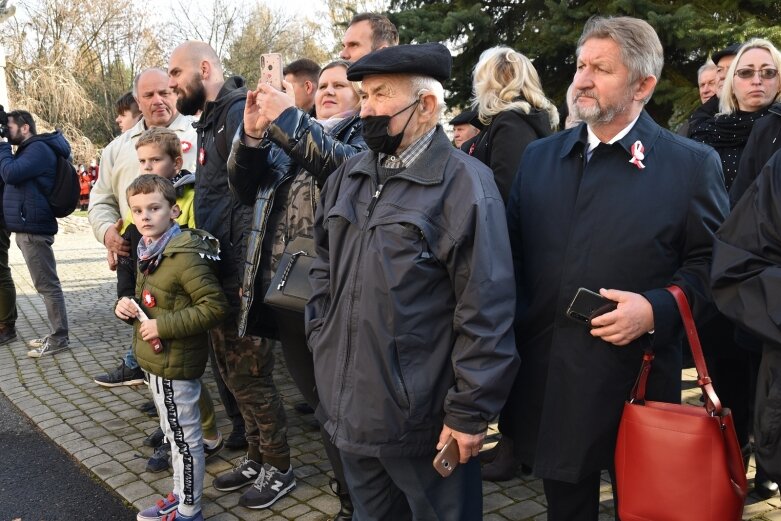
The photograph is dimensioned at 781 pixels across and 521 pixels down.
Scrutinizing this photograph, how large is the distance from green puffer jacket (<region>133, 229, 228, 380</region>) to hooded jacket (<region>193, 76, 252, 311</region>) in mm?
217

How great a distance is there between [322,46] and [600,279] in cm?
3261

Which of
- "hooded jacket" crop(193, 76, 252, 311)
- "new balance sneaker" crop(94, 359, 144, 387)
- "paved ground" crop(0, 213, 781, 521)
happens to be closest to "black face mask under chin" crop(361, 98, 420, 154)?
"hooded jacket" crop(193, 76, 252, 311)

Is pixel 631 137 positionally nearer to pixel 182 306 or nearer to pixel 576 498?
pixel 576 498

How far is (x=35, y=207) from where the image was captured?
264 inches

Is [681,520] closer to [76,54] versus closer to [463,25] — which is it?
[463,25]

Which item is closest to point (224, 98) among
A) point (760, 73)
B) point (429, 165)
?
point (429, 165)

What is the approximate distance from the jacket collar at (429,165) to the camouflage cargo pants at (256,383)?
163 cm

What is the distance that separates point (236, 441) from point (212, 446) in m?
0.17

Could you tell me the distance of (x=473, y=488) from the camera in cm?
230

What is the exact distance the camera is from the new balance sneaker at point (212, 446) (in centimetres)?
417

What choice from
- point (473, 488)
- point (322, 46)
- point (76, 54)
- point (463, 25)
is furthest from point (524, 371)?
point (76, 54)

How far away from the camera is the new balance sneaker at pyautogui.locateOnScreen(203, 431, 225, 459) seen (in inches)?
164

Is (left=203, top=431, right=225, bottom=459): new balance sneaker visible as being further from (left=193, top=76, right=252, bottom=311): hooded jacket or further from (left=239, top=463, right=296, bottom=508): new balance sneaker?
(left=193, top=76, right=252, bottom=311): hooded jacket

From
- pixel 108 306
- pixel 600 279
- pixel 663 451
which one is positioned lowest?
pixel 108 306
